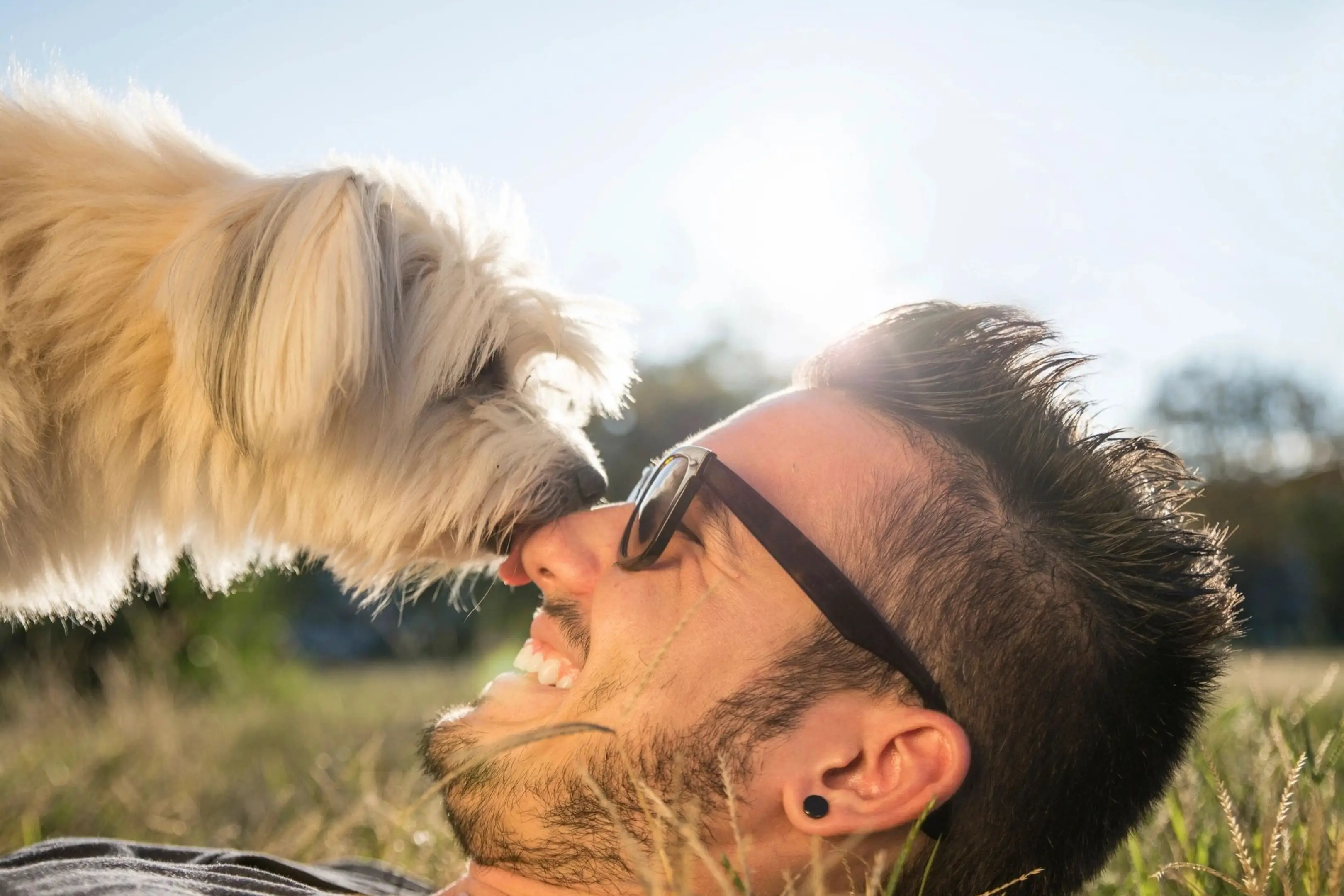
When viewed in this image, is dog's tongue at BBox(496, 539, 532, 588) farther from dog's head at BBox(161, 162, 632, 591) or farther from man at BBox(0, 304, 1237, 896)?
man at BBox(0, 304, 1237, 896)

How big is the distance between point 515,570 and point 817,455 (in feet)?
3.17

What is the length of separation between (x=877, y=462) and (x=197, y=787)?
404cm

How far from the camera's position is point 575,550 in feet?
8.76

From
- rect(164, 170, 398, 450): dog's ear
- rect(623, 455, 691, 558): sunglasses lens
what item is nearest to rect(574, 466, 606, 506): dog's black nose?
rect(623, 455, 691, 558): sunglasses lens

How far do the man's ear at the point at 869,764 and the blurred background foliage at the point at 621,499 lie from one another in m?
6.35

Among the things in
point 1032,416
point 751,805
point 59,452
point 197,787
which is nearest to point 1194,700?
point 1032,416

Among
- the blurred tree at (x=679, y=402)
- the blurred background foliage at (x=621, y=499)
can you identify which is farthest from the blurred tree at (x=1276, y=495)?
the blurred tree at (x=679, y=402)

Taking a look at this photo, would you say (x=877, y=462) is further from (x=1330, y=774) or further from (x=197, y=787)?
(x=197, y=787)

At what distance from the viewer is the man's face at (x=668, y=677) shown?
83.9 inches

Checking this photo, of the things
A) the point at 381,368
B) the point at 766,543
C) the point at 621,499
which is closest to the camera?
the point at 766,543

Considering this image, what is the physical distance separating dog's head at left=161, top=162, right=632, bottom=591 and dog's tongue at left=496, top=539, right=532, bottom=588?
55 millimetres

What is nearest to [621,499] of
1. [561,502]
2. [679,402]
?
[679,402]

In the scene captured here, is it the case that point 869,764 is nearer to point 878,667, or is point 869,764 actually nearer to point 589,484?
point 878,667

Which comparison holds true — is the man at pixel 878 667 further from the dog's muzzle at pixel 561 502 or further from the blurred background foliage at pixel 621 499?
the blurred background foliage at pixel 621 499
